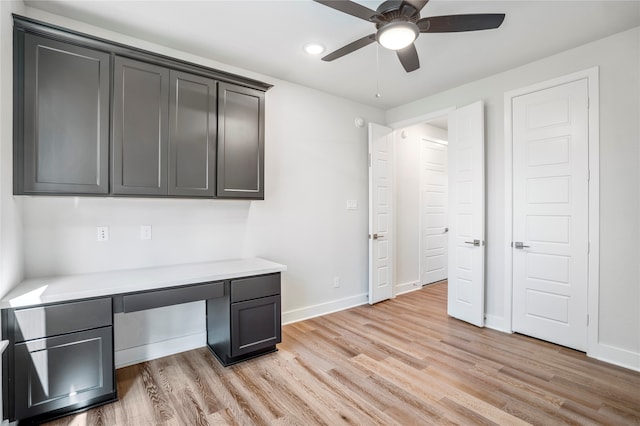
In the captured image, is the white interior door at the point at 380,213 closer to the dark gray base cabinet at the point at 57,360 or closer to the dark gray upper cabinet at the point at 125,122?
the dark gray upper cabinet at the point at 125,122

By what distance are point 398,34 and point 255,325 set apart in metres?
2.42

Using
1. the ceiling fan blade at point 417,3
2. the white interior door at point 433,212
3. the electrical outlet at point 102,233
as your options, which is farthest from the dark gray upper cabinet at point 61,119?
the white interior door at point 433,212

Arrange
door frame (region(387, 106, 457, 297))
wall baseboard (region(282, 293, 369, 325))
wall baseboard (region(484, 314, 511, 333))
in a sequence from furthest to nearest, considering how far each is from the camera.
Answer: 1. door frame (region(387, 106, 457, 297))
2. wall baseboard (region(282, 293, 369, 325))
3. wall baseboard (region(484, 314, 511, 333))

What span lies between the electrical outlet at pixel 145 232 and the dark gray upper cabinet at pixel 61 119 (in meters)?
0.50

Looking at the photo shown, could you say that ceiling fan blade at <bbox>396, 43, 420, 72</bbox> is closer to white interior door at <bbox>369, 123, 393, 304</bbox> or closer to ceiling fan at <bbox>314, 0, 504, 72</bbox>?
ceiling fan at <bbox>314, 0, 504, 72</bbox>

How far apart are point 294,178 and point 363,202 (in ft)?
3.82

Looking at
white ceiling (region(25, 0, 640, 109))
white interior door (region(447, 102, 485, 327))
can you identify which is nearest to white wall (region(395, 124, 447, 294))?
white interior door (region(447, 102, 485, 327))

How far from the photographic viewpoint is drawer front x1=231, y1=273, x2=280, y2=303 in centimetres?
255

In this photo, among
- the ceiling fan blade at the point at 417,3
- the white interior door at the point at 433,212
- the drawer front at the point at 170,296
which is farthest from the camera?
the white interior door at the point at 433,212

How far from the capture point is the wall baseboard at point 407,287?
4711 millimetres

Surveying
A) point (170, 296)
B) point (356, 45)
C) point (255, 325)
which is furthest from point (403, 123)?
point (170, 296)

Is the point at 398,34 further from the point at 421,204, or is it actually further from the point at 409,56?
the point at 421,204

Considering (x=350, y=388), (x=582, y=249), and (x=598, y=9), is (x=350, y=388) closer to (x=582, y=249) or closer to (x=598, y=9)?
(x=582, y=249)

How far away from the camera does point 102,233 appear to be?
245cm
